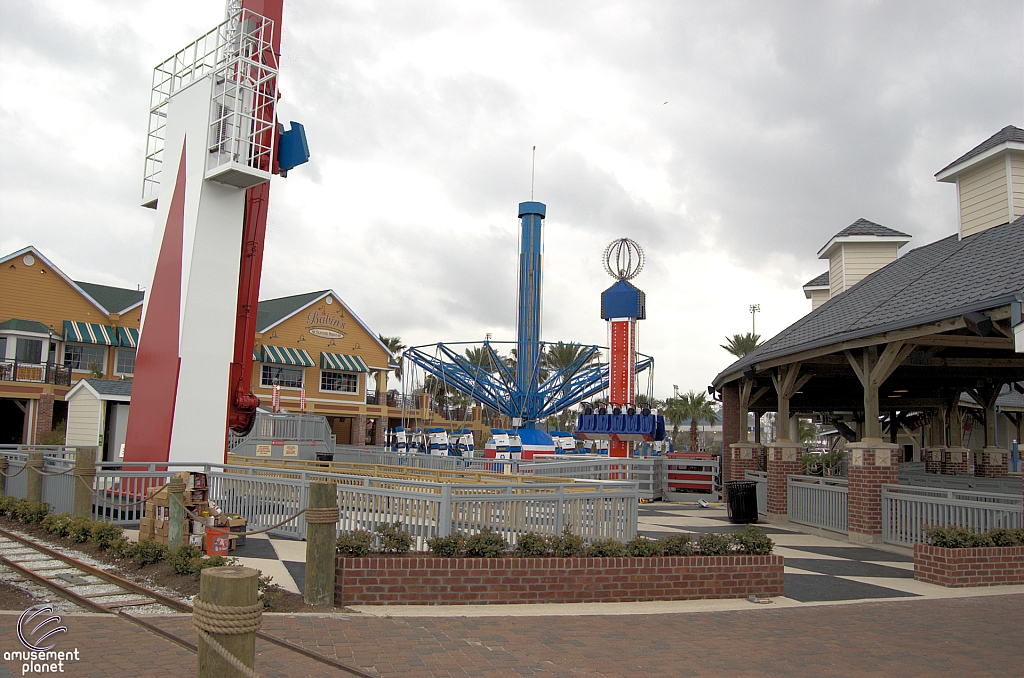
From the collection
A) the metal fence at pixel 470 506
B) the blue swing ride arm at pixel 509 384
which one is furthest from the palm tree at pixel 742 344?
the metal fence at pixel 470 506

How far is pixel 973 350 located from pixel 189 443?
17.3m

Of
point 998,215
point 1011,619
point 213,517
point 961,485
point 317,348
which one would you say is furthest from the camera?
point 317,348

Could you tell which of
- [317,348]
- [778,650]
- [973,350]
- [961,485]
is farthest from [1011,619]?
[317,348]

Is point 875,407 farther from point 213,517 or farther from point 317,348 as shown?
point 317,348

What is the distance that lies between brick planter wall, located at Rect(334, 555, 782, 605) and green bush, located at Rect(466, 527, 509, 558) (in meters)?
0.13

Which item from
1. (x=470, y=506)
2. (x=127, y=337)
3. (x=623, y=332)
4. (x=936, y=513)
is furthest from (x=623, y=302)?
(x=127, y=337)

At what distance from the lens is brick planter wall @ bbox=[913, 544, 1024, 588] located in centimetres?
1087

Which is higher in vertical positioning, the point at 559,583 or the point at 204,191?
the point at 204,191

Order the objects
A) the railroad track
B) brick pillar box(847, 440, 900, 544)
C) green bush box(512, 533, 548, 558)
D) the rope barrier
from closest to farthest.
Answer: the rope barrier, the railroad track, green bush box(512, 533, 548, 558), brick pillar box(847, 440, 900, 544)

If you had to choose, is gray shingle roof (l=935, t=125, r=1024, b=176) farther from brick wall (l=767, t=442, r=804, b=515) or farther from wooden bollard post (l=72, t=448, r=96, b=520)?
wooden bollard post (l=72, t=448, r=96, b=520)

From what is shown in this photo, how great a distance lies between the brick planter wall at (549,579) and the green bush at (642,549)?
0.16 metres

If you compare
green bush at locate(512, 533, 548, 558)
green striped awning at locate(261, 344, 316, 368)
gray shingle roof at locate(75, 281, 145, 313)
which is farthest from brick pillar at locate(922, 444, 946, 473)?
gray shingle roof at locate(75, 281, 145, 313)

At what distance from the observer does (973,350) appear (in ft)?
62.1

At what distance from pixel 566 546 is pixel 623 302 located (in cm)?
2186
